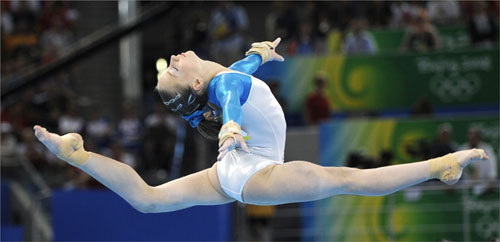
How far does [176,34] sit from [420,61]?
3.79 m

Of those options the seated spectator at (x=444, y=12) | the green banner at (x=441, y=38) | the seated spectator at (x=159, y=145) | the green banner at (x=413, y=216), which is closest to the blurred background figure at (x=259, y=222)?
the green banner at (x=413, y=216)

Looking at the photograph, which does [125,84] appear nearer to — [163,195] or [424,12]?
[424,12]

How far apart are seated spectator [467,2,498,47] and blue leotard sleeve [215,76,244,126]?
837 centimetres

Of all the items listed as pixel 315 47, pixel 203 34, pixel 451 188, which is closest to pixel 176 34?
pixel 203 34

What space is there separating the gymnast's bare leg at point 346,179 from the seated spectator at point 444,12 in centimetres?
900

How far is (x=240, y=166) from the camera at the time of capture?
4699 mm

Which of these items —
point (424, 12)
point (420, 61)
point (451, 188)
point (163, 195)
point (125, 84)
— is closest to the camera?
point (163, 195)

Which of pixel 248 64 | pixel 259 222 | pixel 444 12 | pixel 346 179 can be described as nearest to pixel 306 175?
pixel 346 179

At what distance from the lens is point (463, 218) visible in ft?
30.5

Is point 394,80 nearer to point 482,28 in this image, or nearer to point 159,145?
point 482,28

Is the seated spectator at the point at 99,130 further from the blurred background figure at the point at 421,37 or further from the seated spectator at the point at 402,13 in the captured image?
the seated spectator at the point at 402,13

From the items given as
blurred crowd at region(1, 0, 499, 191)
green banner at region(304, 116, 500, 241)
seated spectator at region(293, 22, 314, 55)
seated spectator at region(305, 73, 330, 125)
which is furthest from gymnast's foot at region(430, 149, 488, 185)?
seated spectator at region(293, 22, 314, 55)

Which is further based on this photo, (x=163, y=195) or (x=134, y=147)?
(x=134, y=147)

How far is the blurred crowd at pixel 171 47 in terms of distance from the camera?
38.6ft
